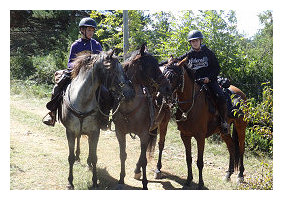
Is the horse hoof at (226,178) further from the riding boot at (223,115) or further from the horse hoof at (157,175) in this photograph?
the horse hoof at (157,175)

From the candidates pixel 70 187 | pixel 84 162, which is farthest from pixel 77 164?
pixel 70 187

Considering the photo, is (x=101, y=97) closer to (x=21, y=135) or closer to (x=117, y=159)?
(x=117, y=159)

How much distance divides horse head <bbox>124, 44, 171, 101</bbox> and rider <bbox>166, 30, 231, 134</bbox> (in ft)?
3.52

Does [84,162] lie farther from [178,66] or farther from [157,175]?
[178,66]

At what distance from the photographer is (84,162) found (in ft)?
21.5

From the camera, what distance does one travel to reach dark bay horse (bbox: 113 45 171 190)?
4.92 metres

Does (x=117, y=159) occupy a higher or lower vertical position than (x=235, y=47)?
lower

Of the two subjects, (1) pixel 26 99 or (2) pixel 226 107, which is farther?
(1) pixel 26 99

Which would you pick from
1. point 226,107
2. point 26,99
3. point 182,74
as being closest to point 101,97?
point 182,74

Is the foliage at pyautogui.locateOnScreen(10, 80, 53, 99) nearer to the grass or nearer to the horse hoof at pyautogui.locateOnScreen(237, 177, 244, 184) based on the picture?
the grass

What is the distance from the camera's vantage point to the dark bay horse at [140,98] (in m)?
4.92

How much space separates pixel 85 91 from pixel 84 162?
8.41 feet
